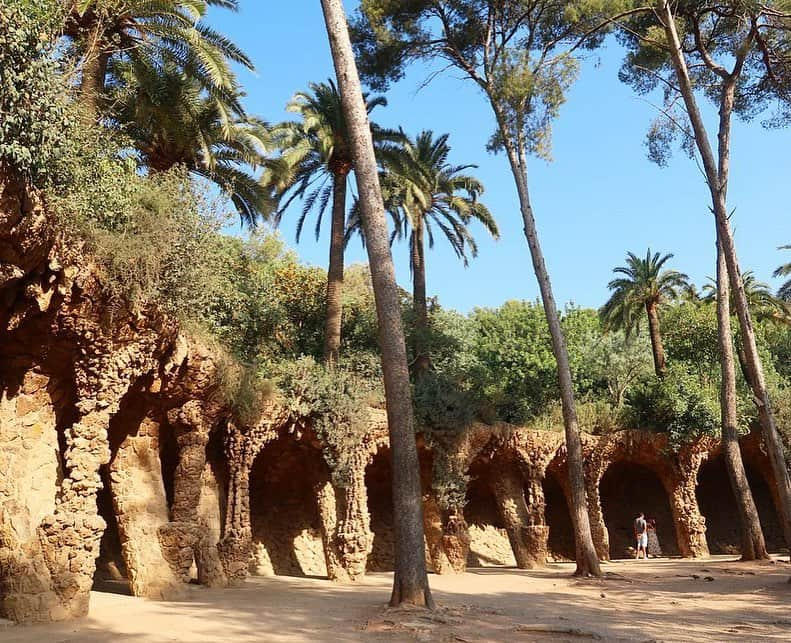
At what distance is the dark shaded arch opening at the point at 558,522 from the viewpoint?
2741 centimetres

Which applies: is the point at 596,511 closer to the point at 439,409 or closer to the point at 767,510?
the point at 439,409

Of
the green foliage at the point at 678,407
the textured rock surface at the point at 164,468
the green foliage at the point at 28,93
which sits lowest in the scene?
the textured rock surface at the point at 164,468

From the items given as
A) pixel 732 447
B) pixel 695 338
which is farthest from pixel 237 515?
pixel 695 338

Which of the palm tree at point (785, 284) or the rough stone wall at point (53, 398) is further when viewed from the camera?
the palm tree at point (785, 284)

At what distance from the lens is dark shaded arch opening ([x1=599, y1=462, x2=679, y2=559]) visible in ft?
91.9

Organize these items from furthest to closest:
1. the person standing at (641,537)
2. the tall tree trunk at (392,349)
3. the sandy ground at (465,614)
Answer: the person standing at (641,537) < the tall tree trunk at (392,349) < the sandy ground at (465,614)

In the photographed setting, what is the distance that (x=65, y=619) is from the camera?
977cm

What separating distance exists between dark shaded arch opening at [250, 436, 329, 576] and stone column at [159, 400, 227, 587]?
4.10 metres

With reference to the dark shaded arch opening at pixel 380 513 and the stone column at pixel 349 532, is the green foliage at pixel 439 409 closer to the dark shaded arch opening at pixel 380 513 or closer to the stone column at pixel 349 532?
the stone column at pixel 349 532

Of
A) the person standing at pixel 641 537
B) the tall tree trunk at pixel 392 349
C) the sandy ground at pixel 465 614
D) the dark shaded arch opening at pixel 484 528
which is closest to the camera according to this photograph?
the sandy ground at pixel 465 614

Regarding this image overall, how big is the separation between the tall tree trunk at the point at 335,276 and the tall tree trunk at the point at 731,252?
10.3m

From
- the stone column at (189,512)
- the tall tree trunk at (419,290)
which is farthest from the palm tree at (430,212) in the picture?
the stone column at (189,512)

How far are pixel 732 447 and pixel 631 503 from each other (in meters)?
10.2

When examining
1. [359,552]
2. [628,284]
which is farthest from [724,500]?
[359,552]
